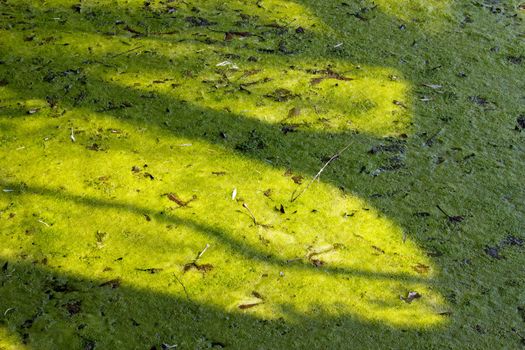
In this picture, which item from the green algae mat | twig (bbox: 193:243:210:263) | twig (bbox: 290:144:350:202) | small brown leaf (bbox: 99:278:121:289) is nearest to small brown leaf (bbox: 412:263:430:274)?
the green algae mat

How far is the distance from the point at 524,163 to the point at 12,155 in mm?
1988

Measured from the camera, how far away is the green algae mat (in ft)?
5.68

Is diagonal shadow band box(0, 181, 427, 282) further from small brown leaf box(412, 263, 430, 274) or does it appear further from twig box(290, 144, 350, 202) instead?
twig box(290, 144, 350, 202)

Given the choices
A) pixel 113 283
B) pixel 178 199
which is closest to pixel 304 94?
pixel 178 199

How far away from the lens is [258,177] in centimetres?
218

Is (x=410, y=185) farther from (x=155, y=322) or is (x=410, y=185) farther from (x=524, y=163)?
(x=155, y=322)

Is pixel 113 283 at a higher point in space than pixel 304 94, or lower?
lower

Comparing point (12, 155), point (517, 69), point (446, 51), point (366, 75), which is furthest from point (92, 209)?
point (517, 69)

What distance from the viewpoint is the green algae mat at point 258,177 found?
1730mm

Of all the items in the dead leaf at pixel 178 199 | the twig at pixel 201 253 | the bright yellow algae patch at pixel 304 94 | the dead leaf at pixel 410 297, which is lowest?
the dead leaf at pixel 410 297

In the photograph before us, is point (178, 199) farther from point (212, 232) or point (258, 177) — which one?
point (258, 177)

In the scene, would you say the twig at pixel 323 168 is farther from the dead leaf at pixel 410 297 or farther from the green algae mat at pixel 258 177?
the dead leaf at pixel 410 297

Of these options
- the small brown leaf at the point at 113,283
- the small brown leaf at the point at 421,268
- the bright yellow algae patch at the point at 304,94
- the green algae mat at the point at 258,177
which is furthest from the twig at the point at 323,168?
the small brown leaf at the point at 113,283

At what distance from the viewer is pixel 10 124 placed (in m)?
2.29
